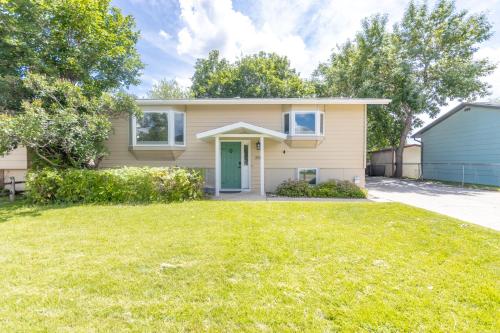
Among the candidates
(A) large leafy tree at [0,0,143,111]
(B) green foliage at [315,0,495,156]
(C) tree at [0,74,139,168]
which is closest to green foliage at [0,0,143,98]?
(A) large leafy tree at [0,0,143,111]

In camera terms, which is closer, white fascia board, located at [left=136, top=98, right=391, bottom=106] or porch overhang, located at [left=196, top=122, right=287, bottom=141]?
porch overhang, located at [left=196, top=122, right=287, bottom=141]

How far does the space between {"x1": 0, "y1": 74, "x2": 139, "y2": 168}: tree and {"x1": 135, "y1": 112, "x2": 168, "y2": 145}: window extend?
778 millimetres

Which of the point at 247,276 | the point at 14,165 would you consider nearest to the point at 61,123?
the point at 14,165

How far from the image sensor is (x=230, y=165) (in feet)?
33.9

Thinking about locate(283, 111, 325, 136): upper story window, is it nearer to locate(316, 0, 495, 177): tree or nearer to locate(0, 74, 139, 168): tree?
locate(0, 74, 139, 168): tree

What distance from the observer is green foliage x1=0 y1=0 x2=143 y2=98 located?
877 centimetres

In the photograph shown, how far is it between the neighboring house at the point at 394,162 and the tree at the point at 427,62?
142 inches

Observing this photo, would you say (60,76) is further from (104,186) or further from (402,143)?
(402,143)

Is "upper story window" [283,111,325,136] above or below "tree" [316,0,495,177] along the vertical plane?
below

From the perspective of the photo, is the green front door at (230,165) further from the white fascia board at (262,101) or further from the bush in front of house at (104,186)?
the bush in front of house at (104,186)

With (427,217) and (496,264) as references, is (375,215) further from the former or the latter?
(496,264)

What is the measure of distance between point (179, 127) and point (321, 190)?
21.1ft

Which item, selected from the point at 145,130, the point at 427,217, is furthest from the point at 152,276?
the point at 145,130

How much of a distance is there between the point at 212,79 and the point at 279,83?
22.1 feet
